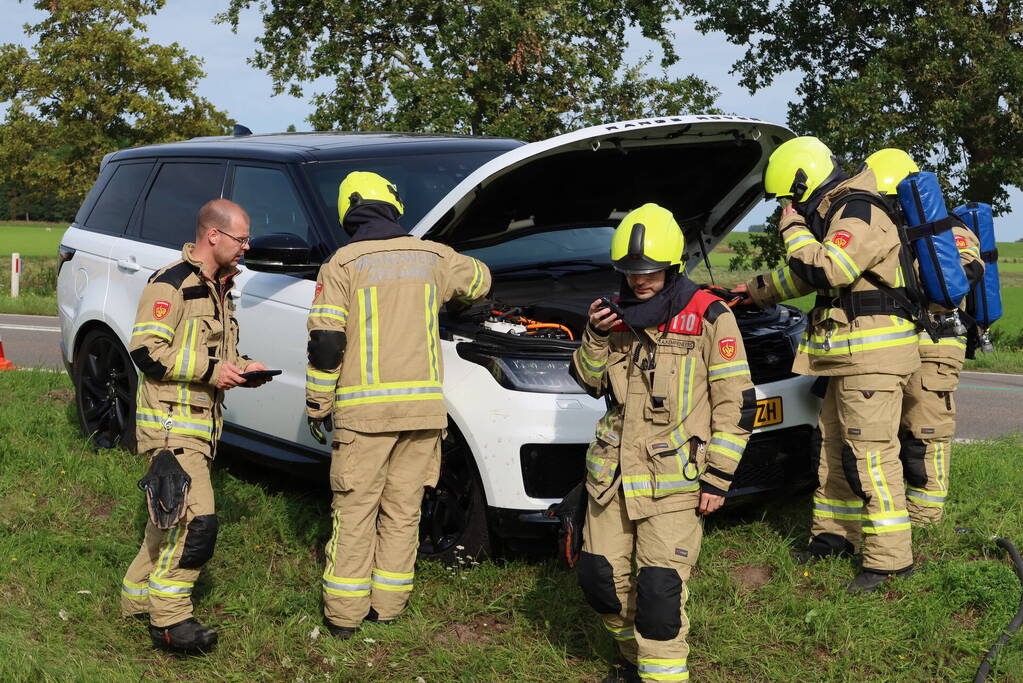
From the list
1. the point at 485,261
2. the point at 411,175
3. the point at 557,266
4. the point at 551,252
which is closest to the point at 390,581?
the point at 485,261

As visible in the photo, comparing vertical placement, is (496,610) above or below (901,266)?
below

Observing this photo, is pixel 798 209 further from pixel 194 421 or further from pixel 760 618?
pixel 194 421

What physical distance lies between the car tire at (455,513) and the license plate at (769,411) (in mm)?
1161

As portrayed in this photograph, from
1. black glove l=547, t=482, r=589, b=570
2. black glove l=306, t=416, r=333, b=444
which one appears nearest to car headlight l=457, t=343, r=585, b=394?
black glove l=547, t=482, r=589, b=570

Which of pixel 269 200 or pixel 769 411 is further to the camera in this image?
pixel 269 200

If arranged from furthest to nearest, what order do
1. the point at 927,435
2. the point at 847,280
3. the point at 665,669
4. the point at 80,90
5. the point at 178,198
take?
the point at 80,90 < the point at 178,198 < the point at 927,435 < the point at 847,280 < the point at 665,669

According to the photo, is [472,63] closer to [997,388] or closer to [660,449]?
[997,388]

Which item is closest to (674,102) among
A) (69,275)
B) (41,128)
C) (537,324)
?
(69,275)

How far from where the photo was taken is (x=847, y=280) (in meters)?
4.07

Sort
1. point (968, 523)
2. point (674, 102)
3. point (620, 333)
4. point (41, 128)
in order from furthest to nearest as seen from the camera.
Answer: point (41, 128)
point (674, 102)
point (968, 523)
point (620, 333)

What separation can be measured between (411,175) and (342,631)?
2.27 meters

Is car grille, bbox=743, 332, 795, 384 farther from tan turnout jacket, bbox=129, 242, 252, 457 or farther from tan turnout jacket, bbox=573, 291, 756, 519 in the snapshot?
tan turnout jacket, bbox=129, 242, 252, 457

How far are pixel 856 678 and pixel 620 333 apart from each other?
4.74 ft

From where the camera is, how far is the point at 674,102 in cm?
1836
